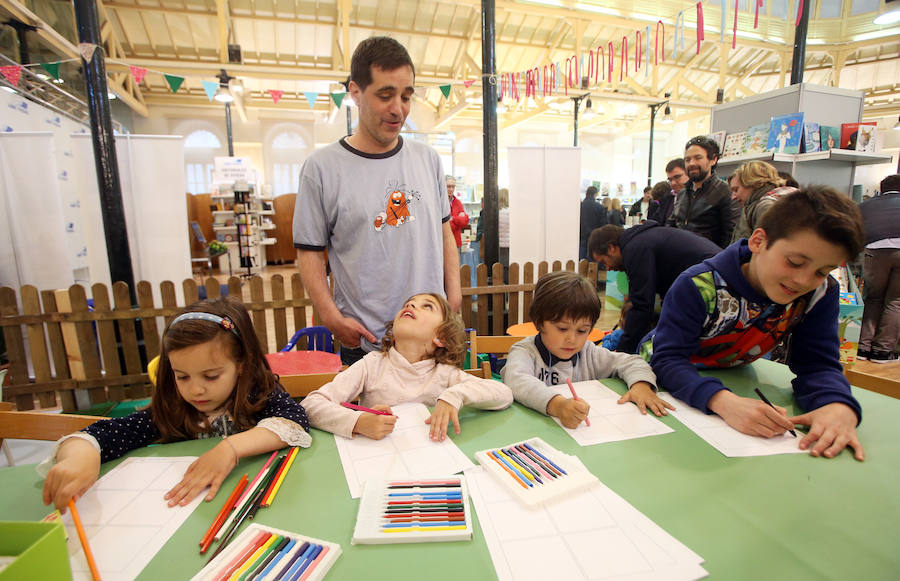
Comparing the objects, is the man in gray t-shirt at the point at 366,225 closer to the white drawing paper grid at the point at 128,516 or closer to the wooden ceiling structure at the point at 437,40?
the white drawing paper grid at the point at 128,516

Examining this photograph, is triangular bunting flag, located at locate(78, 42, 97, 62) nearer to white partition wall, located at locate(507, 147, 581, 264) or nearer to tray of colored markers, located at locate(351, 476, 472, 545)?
white partition wall, located at locate(507, 147, 581, 264)

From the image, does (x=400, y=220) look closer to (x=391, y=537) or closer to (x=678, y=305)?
(x=678, y=305)

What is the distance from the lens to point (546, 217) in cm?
465

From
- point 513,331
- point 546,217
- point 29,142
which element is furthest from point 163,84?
point 513,331

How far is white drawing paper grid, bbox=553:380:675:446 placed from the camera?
3.59 ft

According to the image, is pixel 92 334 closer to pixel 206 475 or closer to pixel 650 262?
pixel 206 475

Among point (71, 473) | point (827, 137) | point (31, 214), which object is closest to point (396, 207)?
point (71, 473)

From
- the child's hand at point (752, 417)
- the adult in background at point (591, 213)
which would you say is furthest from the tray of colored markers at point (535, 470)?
the adult in background at point (591, 213)

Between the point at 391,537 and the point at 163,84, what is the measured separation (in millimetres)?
16984

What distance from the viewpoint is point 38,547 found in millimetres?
532

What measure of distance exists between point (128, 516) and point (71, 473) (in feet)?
0.58

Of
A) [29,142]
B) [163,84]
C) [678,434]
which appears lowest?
[678,434]

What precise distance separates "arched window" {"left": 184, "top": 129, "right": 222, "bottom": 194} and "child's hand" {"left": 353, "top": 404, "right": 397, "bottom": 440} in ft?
53.9

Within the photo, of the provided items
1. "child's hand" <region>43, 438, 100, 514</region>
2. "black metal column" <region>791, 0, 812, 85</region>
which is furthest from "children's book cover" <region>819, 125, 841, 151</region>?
"child's hand" <region>43, 438, 100, 514</region>
